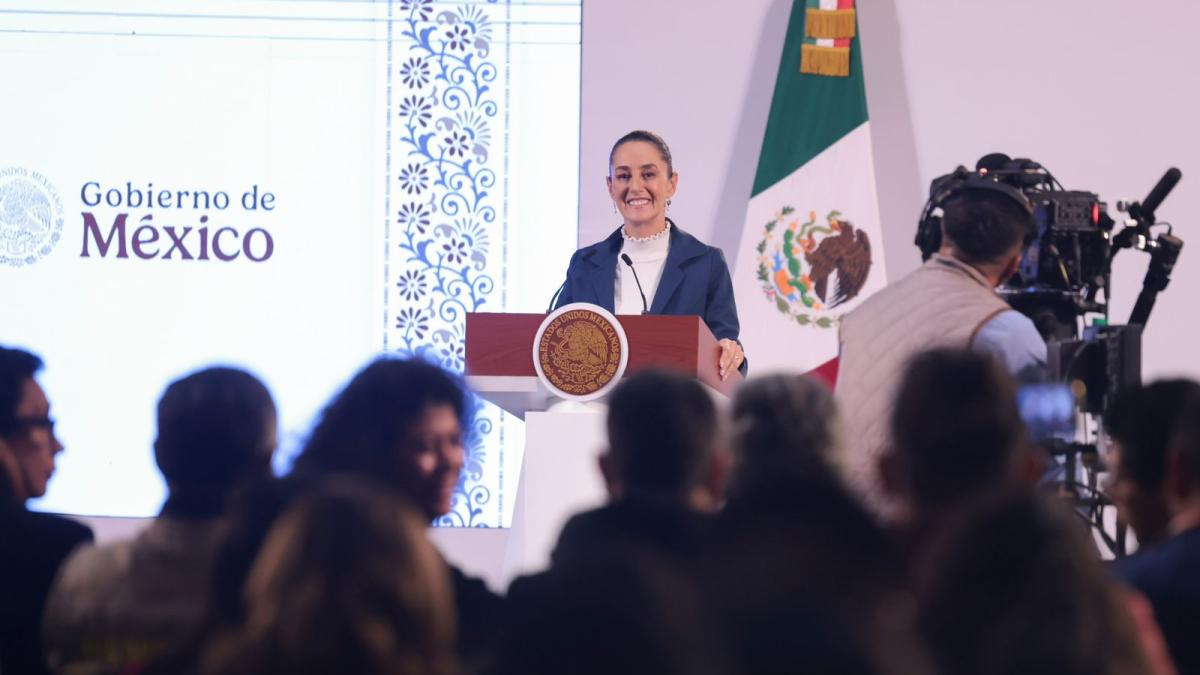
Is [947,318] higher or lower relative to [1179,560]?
higher

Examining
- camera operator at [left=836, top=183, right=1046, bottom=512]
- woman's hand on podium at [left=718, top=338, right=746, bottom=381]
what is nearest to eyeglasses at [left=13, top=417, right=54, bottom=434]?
camera operator at [left=836, top=183, right=1046, bottom=512]

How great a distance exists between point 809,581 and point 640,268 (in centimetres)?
317

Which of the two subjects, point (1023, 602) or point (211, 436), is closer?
point (1023, 602)

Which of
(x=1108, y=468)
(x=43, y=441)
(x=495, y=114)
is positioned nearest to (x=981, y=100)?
(x=495, y=114)

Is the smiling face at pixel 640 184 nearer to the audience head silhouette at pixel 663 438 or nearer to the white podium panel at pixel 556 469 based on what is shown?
the white podium panel at pixel 556 469

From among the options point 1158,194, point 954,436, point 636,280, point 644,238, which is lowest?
point 954,436

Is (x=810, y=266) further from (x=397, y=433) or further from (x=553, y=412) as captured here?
(x=397, y=433)

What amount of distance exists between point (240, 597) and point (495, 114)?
458cm

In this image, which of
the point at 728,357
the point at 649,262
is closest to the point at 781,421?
the point at 728,357

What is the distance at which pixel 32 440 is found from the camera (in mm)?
2582

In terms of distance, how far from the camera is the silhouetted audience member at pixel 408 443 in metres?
2.06

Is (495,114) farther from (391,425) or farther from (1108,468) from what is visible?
(391,425)

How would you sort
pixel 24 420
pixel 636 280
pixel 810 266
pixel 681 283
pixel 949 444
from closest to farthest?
pixel 949 444
pixel 24 420
pixel 636 280
pixel 681 283
pixel 810 266

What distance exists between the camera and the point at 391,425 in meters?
2.16
